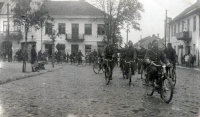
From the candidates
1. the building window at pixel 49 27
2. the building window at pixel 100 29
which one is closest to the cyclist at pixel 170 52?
the building window at pixel 49 27

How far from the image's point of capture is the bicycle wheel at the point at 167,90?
348 inches

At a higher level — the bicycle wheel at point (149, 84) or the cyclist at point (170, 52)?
the cyclist at point (170, 52)

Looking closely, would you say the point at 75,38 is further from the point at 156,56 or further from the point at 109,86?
the point at 156,56

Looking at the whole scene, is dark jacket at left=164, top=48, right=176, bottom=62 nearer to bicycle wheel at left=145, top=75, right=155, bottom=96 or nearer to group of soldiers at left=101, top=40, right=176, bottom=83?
group of soldiers at left=101, top=40, right=176, bottom=83

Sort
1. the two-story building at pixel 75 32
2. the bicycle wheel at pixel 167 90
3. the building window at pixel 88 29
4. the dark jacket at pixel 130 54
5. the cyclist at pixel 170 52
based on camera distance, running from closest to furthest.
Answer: the bicycle wheel at pixel 167 90 < the dark jacket at pixel 130 54 < the cyclist at pixel 170 52 < the two-story building at pixel 75 32 < the building window at pixel 88 29

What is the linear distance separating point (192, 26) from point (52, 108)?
36.1 meters

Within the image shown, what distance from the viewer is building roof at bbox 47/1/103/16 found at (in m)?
51.8

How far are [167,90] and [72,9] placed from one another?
45.3m

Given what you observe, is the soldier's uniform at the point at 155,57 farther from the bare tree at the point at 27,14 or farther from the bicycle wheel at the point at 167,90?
the bare tree at the point at 27,14

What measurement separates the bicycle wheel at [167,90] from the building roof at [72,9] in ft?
138

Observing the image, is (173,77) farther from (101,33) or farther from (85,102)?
(101,33)

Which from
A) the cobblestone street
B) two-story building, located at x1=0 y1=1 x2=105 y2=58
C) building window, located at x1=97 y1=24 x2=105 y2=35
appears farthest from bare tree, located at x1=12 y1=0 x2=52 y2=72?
two-story building, located at x1=0 y1=1 x2=105 y2=58

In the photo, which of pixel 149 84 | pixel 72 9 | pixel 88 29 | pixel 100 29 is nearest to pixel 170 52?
pixel 149 84

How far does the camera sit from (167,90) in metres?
9.03
